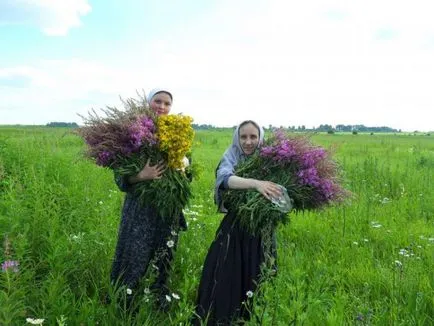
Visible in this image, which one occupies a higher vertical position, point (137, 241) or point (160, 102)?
point (160, 102)

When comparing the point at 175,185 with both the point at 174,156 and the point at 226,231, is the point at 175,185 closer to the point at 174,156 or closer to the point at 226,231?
the point at 174,156

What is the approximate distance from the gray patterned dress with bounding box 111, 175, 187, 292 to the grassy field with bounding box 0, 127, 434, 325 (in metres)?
0.22

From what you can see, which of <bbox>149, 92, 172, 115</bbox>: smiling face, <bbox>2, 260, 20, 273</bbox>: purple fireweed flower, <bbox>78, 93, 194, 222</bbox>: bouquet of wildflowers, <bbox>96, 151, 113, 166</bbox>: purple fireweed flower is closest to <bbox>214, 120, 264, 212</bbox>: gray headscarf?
<bbox>78, 93, 194, 222</bbox>: bouquet of wildflowers

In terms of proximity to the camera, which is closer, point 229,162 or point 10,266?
point 10,266

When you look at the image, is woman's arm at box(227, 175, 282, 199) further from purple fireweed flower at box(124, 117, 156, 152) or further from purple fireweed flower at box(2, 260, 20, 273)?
purple fireweed flower at box(2, 260, 20, 273)

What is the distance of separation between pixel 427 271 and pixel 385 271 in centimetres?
51

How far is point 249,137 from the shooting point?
139 inches

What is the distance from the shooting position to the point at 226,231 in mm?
3576

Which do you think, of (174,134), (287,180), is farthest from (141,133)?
(287,180)

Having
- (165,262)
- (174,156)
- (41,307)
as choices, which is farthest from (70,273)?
(174,156)

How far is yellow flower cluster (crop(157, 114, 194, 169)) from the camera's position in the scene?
125 inches

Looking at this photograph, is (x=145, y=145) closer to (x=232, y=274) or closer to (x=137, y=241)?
(x=137, y=241)

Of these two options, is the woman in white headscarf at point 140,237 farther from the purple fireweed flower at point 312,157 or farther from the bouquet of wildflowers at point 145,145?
the purple fireweed flower at point 312,157

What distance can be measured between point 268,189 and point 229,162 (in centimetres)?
51
